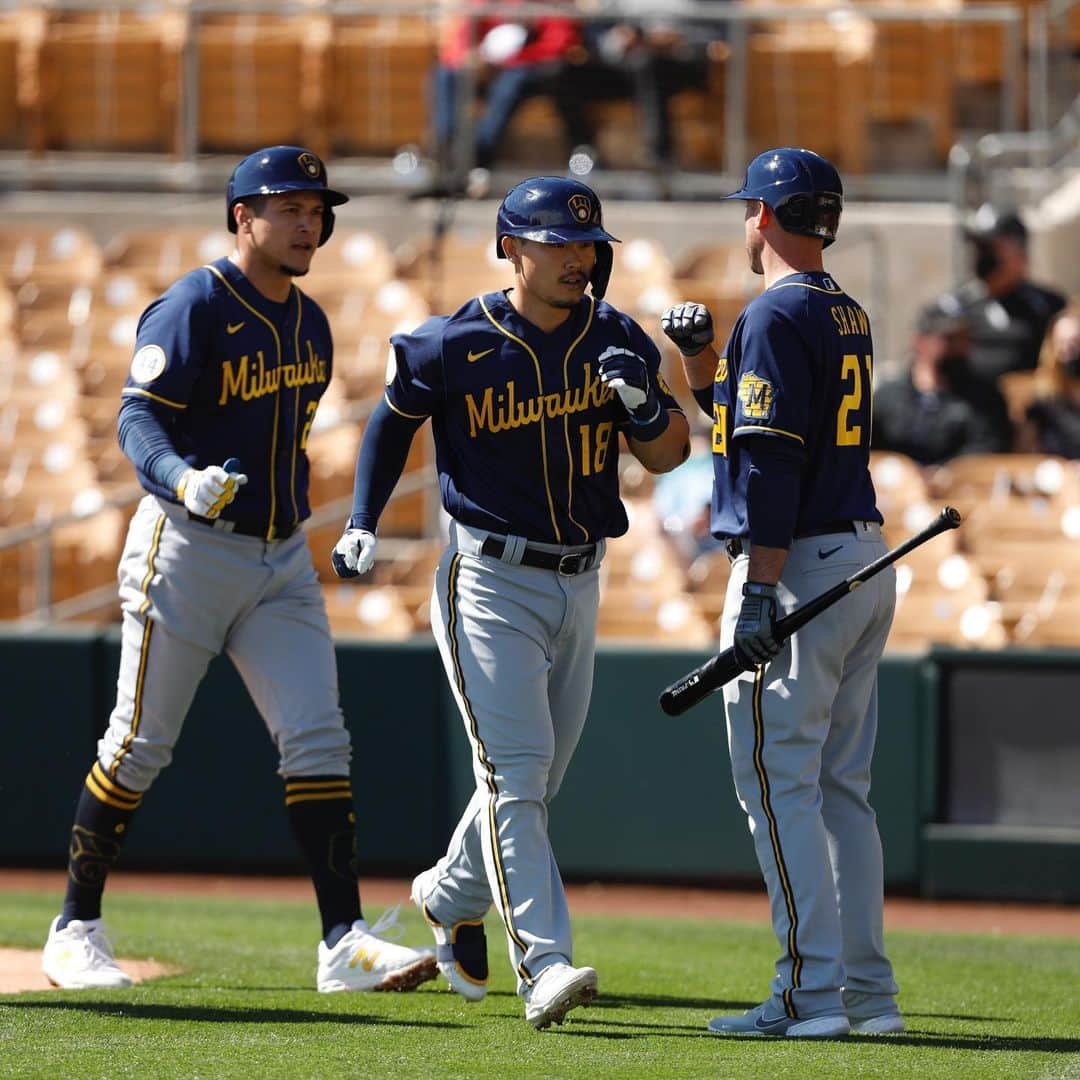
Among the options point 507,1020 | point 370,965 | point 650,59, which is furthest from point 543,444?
point 650,59

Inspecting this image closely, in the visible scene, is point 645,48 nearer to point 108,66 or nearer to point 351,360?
point 351,360

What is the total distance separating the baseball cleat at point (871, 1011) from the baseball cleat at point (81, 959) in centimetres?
185

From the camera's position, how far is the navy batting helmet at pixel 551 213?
4512 mm

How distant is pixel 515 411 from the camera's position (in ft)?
15.1

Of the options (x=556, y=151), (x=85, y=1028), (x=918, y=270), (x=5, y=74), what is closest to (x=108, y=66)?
(x=5, y=74)

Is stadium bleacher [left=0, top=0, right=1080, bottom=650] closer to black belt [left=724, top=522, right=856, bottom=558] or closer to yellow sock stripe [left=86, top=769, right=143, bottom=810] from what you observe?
yellow sock stripe [left=86, top=769, right=143, bottom=810]

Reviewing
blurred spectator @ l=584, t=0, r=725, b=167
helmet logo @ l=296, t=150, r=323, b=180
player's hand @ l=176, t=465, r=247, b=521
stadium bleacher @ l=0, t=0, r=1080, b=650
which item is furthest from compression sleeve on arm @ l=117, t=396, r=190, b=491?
blurred spectator @ l=584, t=0, r=725, b=167

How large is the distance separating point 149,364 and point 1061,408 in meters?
6.47

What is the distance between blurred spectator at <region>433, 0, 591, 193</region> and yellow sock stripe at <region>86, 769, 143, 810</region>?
7338 millimetres

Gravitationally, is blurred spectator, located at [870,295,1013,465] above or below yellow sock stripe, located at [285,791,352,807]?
above

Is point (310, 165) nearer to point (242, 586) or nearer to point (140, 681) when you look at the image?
point (242, 586)

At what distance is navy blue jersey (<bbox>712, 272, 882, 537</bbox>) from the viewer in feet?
14.3

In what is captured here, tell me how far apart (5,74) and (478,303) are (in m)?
9.78

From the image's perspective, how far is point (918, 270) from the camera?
40.5 feet
